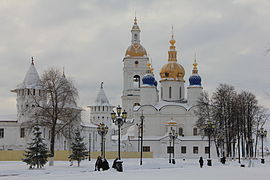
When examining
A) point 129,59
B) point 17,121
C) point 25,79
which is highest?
point 129,59

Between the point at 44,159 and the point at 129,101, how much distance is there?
206ft

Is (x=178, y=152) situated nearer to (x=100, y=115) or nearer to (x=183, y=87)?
(x=183, y=87)

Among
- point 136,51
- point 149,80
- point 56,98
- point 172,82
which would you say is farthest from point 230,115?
point 136,51

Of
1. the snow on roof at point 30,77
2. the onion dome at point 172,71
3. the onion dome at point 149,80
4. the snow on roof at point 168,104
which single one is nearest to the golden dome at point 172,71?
the onion dome at point 172,71

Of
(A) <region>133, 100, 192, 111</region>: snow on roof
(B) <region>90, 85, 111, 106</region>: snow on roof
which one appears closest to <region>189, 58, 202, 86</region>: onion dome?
(A) <region>133, 100, 192, 111</region>: snow on roof

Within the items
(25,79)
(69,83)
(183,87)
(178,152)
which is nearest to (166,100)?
(183,87)

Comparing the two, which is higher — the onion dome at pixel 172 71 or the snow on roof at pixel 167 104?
the onion dome at pixel 172 71

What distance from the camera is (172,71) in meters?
76.5

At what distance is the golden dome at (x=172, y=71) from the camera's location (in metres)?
76.5

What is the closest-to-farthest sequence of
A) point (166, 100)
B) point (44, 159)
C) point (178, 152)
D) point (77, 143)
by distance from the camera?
point (44, 159)
point (77, 143)
point (178, 152)
point (166, 100)

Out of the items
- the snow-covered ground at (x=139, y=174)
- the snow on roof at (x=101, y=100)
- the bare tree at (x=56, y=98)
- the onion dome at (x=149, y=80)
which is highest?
the onion dome at (x=149, y=80)

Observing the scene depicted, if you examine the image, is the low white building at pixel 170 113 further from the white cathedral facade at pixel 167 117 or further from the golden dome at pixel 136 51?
the golden dome at pixel 136 51

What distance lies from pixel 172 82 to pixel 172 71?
71.5 inches

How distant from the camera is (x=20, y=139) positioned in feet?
184
